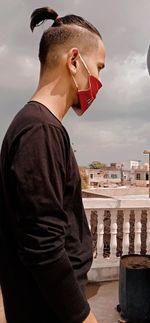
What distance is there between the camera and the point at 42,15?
4.05 feet

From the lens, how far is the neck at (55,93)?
1092 mm

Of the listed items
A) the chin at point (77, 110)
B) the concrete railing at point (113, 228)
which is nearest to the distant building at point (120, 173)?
the concrete railing at point (113, 228)

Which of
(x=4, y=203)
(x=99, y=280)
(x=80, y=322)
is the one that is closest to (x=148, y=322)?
(x=99, y=280)

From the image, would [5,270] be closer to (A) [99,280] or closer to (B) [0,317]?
(B) [0,317]

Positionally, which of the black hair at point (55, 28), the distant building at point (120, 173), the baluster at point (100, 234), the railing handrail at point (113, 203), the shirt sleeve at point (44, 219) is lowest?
the distant building at point (120, 173)

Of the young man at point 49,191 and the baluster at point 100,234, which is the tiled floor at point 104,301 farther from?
the young man at point 49,191

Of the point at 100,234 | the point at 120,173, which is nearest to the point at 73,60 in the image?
the point at 100,234

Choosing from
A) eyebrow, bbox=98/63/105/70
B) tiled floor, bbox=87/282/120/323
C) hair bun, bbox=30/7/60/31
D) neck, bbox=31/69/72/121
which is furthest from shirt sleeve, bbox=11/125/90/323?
tiled floor, bbox=87/282/120/323

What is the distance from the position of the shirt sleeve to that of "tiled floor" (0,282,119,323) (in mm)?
2000

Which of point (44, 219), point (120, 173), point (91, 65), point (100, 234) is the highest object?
point (91, 65)

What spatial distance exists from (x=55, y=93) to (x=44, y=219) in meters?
0.42

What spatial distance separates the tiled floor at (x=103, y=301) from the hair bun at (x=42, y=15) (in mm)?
2261

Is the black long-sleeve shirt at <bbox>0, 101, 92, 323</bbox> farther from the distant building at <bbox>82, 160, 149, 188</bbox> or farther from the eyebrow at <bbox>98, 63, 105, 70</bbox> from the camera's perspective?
the distant building at <bbox>82, 160, 149, 188</bbox>

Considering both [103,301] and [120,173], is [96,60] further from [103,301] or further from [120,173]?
[120,173]
